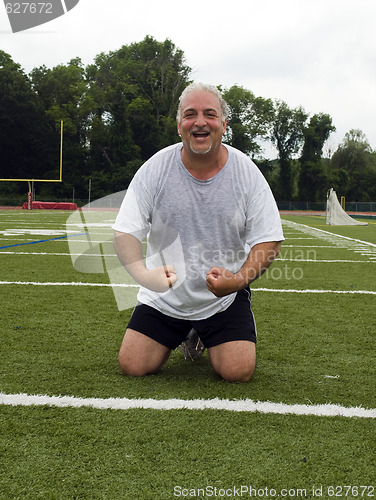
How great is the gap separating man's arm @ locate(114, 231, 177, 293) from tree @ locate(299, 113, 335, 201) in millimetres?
59398

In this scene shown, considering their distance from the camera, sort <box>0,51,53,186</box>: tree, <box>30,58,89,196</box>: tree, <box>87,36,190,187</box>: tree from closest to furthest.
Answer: <box>0,51,53,186</box>: tree
<box>30,58,89,196</box>: tree
<box>87,36,190,187</box>: tree

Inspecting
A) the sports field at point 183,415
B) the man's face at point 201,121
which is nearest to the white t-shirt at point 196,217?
the man's face at point 201,121

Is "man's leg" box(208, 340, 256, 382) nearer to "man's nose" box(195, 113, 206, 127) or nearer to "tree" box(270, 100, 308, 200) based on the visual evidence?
"man's nose" box(195, 113, 206, 127)

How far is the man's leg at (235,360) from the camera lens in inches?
111

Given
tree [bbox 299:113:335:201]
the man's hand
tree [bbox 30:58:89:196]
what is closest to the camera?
the man's hand

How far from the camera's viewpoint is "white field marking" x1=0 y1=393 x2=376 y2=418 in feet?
7.97

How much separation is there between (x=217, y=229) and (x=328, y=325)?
157cm

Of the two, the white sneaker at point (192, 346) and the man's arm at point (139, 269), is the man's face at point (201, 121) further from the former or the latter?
the white sneaker at point (192, 346)

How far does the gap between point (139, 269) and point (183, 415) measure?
0.76m

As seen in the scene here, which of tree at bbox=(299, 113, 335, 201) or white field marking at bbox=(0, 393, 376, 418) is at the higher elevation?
tree at bbox=(299, 113, 335, 201)

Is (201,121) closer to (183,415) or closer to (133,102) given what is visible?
(183,415)

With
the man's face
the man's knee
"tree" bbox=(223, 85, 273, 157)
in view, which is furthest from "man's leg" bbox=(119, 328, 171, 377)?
"tree" bbox=(223, 85, 273, 157)

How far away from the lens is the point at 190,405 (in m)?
2.48

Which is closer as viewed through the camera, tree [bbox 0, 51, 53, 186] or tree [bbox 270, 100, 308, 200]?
tree [bbox 0, 51, 53, 186]
